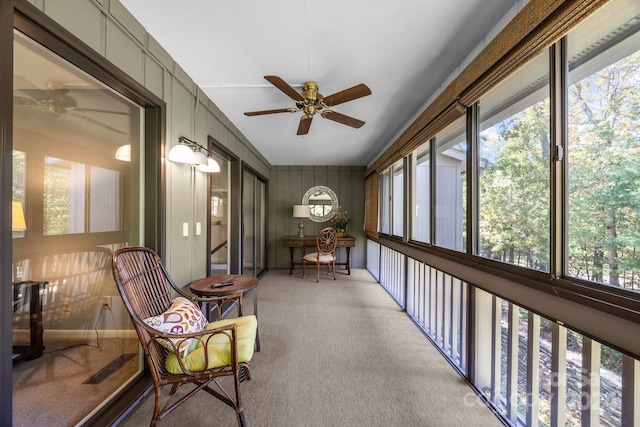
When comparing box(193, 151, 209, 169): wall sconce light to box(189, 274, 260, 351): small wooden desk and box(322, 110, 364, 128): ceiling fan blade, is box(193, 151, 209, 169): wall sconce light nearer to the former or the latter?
box(189, 274, 260, 351): small wooden desk

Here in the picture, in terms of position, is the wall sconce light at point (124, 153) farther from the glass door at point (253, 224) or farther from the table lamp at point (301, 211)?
the table lamp at point (301, 211)

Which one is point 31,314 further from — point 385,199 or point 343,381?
point 385,199

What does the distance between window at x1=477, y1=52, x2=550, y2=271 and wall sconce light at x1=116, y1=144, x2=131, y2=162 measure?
8.04ft

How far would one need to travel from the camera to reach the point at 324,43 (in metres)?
1.76

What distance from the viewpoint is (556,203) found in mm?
1134

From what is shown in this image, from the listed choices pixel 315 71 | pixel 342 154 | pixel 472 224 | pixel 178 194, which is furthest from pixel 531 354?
pixel 342 154

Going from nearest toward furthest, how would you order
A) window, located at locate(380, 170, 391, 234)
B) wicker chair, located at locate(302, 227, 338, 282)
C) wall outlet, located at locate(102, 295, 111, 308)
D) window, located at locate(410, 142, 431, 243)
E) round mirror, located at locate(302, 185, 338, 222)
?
wall outlet, located at locate(102, 295, 111, 308) → window, located at locate(410, 142, 431, 243) → window, located at locate(380, 170, 391, 234) → wicker chair, located at locate(302, 227, 338, 282) → round mirror, located at locate(302, 185, 338, 222)

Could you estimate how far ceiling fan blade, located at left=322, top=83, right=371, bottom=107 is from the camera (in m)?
1.91

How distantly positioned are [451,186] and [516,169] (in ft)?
2.45

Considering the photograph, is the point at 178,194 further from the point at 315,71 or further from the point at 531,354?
the point at 531,354

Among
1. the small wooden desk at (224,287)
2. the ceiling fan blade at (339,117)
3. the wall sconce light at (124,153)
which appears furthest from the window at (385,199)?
the wall sconce light at (124,153)

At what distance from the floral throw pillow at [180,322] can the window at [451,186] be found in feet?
6.41

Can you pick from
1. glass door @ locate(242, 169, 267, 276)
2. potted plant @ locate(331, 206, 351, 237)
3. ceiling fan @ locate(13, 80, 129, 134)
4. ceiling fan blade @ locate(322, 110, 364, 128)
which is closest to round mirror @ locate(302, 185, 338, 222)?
potted plant @ locate(331, 206, 351, 237)

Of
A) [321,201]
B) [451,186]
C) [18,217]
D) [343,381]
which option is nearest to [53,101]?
[18,217]
